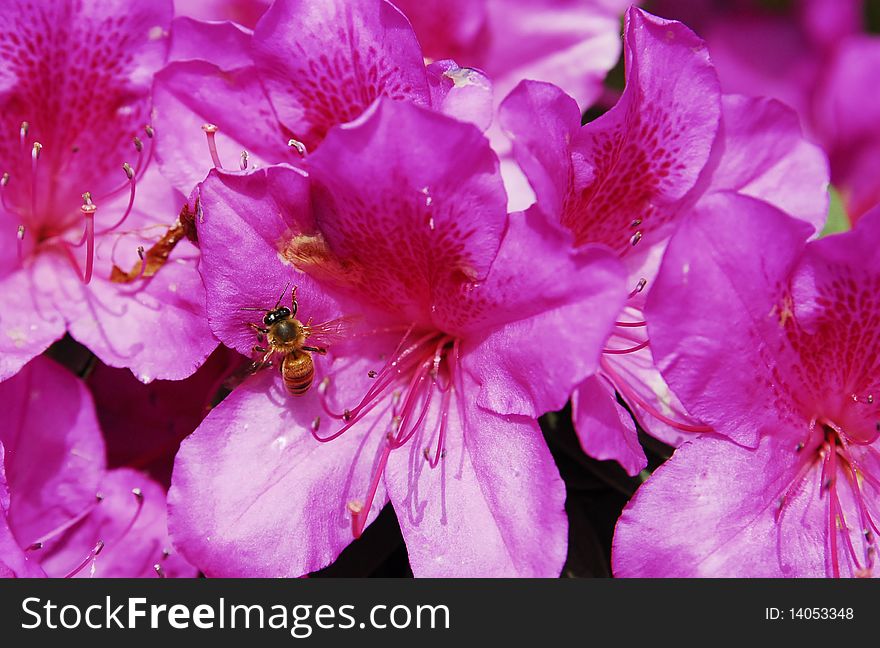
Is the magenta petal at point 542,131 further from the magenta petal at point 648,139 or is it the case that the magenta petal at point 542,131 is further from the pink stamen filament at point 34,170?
the pink stamen filament at point 34,170

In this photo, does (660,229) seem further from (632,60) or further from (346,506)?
(346,506)

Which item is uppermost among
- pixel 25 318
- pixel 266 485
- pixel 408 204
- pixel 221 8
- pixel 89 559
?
pixel 221 8

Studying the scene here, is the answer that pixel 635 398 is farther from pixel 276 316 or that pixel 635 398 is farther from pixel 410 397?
pixel 276 316

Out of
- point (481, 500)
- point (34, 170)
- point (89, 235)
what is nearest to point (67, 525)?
point (89, 235)

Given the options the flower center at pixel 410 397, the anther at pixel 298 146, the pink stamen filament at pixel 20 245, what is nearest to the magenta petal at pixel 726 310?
the flower center at pixel 410 397

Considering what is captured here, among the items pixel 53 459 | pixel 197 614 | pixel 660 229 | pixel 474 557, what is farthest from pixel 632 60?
pixel 53 459

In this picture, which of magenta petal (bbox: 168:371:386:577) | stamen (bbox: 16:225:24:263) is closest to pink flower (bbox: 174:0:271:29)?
stamen (bbox: 16:225:24:263)

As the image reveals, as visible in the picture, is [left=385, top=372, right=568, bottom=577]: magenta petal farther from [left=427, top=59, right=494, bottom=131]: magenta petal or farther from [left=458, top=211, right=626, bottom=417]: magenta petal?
[left=427, top=59, right=494, bottom=131]: magenta petal
